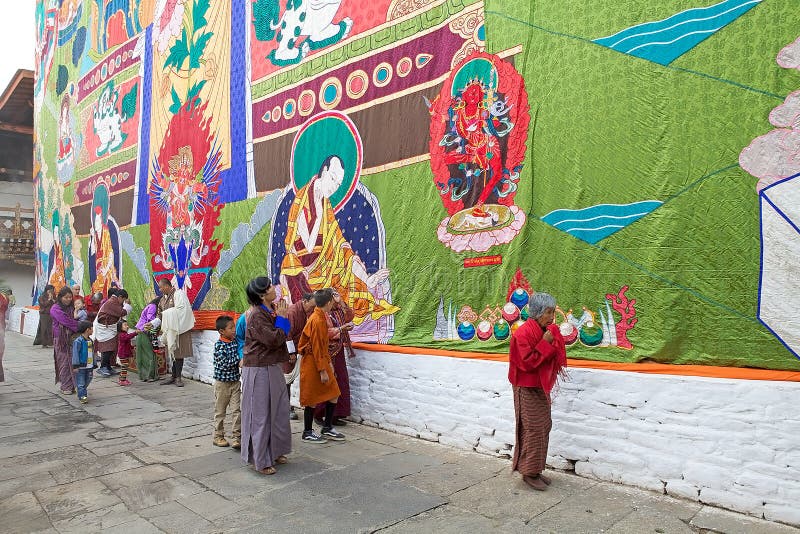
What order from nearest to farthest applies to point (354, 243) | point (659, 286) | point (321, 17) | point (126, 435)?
point (659, 286) < point (126, 435) < point (354, 243) < point (321, 17)

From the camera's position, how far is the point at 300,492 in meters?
3.89

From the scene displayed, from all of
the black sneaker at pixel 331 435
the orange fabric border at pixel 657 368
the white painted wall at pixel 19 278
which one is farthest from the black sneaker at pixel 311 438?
the white painted wall at pixel 19 278

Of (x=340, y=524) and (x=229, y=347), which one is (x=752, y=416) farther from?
(x=229, y=347)

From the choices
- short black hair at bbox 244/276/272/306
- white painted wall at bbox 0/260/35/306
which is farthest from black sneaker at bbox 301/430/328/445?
white painted wall at bbox 0/260/35/306

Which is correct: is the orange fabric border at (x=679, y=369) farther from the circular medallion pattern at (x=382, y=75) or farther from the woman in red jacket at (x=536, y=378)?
the circular medallion pattern at (x=382, y=75)

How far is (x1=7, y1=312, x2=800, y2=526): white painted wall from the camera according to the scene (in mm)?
3227

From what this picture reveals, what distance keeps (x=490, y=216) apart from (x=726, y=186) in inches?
71.5

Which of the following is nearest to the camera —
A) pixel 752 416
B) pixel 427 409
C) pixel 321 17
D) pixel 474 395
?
pixel 752 416

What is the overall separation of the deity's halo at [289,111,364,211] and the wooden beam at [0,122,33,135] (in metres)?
16.8

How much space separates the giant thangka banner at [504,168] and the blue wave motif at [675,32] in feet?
0.04

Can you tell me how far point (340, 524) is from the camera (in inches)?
131

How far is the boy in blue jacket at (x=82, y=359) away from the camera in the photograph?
6906 millimetres

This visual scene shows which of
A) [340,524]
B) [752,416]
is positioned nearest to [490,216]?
[752,416]

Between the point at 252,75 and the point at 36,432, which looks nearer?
the point at 36,432
